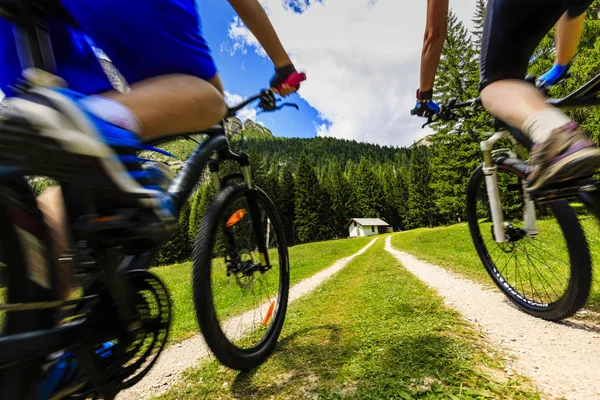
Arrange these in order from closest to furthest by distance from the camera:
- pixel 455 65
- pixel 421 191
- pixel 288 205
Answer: pixel 455 65
pixel 288 205
pixel 421 191

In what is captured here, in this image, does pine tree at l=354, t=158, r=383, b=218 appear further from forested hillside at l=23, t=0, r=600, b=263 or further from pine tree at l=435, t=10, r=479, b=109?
pine tree at l=435, t=10, r=479, b=109

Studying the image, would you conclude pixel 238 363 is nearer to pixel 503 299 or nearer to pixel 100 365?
pixel 100 365

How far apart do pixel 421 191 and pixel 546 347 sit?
66768 mm

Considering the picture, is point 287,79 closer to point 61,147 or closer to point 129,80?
point 129,80

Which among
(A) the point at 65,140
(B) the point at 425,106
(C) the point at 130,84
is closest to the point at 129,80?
(C) the point at 130,84

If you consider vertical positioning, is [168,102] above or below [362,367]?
above

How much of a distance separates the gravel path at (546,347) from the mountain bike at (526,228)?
172mm

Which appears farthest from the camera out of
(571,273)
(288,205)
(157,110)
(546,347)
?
(288,205)

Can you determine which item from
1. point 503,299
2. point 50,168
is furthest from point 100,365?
point 503,299

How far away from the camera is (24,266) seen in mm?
918

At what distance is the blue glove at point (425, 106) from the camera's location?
91.6 inches

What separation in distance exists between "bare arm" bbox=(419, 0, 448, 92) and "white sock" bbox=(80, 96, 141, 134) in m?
1.61

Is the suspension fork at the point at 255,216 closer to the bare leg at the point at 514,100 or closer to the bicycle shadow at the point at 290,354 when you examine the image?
the bicycle shadow at the point at 290,354

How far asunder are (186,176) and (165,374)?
1.45 m
